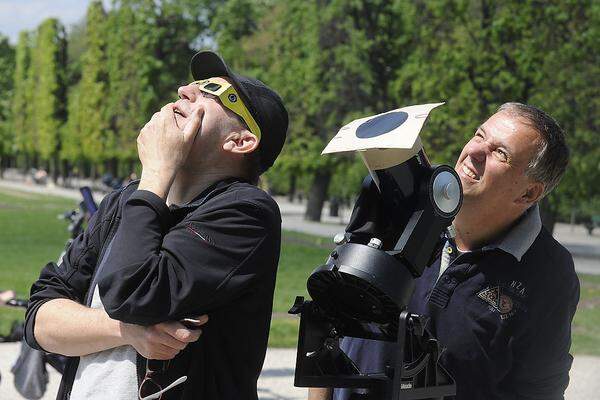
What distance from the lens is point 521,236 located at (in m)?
2.70

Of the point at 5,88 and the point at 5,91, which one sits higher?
the point at 5,88

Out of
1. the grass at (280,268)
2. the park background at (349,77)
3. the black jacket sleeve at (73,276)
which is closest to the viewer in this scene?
the black jacket sleeve at (73,276)

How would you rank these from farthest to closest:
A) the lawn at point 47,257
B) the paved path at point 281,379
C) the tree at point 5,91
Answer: the tree at point 5,91 → the lawn at point 47,257 → the paved path at point 281,379

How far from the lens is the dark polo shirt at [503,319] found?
2531 millimetres

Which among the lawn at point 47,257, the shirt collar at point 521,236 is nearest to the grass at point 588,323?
the lawn at point 47,257

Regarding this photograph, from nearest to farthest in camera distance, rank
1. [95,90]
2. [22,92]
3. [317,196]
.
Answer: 1. [317,196]
2. [95,90]
3. [22,92]

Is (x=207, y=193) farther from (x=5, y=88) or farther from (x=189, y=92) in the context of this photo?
(x=5, y=88)

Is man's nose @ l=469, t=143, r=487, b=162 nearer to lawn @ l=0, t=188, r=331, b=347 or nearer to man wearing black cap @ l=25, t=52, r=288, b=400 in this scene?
man wearing black cap @ l=25, t=52, r=288, b=400

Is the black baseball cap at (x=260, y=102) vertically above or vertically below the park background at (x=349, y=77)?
above

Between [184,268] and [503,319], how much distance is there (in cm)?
99

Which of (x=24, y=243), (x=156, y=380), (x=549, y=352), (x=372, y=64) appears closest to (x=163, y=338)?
(x=156, y=380)

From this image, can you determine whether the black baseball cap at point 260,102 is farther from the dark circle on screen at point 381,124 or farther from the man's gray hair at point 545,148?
the man's gray hair at point 545,148

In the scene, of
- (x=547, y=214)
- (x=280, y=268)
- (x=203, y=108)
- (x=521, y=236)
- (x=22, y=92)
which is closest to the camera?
(x=203, y=108)

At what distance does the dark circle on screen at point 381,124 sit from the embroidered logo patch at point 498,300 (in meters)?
0.72
